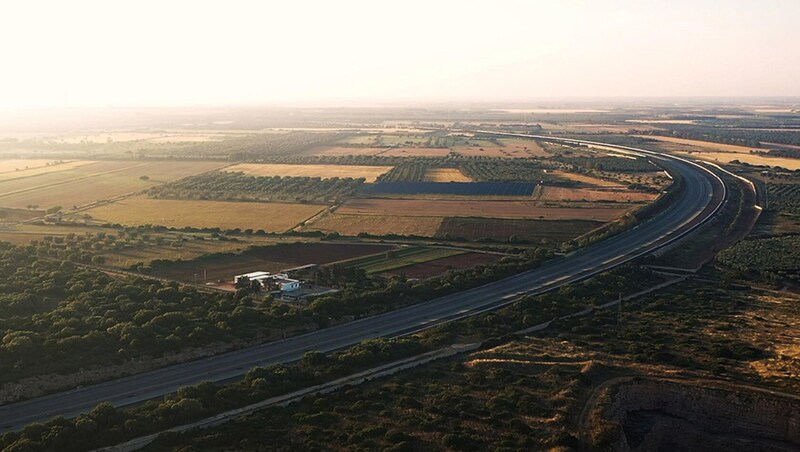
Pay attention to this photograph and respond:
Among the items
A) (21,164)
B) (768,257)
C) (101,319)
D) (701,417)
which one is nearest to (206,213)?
(101,319)

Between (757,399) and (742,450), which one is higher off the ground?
(757,399)

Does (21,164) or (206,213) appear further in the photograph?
(21,164)

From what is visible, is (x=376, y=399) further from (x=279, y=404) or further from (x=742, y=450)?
(x=742, y=450)

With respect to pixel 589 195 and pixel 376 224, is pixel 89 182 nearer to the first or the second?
pixel 376 224

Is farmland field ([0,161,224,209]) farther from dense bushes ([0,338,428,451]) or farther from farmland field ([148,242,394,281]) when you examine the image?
dense bushes ([0,338,428,451])

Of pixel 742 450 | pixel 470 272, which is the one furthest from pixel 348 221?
pixel 742 450

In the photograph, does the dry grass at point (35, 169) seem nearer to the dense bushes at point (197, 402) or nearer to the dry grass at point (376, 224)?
the dry grass at point (376, 224)

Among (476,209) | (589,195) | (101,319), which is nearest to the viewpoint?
(101,319)
